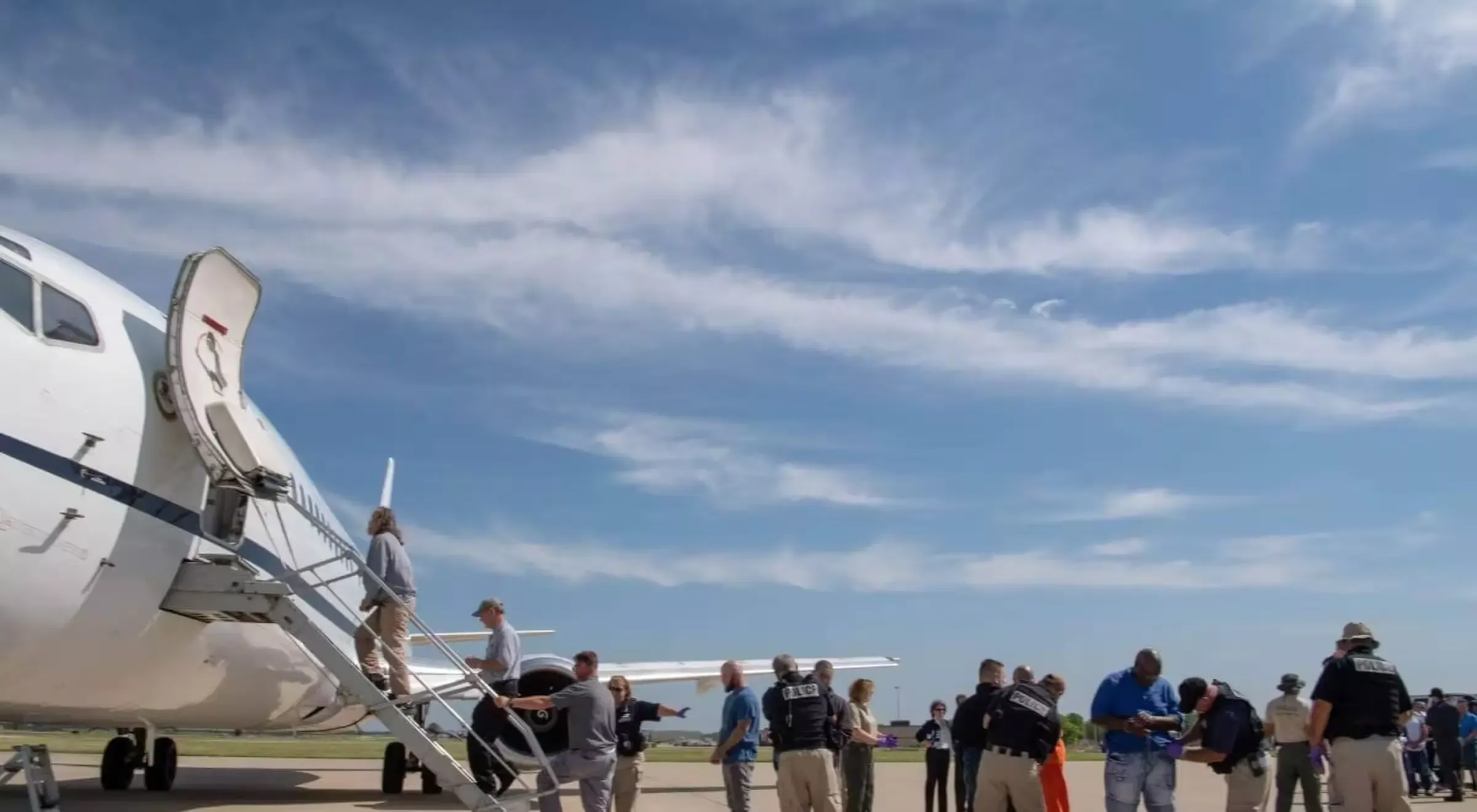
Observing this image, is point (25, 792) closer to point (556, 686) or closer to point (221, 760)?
point (556, 686)

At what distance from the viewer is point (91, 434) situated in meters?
7.72

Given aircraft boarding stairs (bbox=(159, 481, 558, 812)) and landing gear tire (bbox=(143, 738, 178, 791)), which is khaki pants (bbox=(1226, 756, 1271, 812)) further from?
landing gear tire (bbox=(143, 738, 178, 791))

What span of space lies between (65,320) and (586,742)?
4584mm

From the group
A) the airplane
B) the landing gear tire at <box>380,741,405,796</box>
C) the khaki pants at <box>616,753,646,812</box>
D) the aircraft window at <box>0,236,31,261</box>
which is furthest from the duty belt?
the landing gear tire at <box>380,741,405,796</box>

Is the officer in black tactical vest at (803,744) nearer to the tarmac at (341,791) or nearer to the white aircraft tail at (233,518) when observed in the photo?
the white aircraft tail at (233,518)

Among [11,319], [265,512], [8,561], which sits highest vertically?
[11,319]

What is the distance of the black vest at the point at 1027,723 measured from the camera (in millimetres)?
8430

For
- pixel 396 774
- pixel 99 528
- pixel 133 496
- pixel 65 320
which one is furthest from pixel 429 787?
pixel 65 320

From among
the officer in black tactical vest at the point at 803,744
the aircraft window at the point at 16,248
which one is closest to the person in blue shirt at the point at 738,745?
the officer in black tactical vest at the point at 803,744

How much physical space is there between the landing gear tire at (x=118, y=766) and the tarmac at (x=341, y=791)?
185 millimetres

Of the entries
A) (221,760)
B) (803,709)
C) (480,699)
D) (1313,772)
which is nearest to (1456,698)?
(1313,772)

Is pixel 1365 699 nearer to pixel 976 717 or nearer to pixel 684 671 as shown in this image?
pixel 976 717

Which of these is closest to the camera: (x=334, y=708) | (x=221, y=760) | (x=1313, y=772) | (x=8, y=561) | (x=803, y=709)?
(x=8, y=561)

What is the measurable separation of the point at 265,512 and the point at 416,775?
41.2 ft
